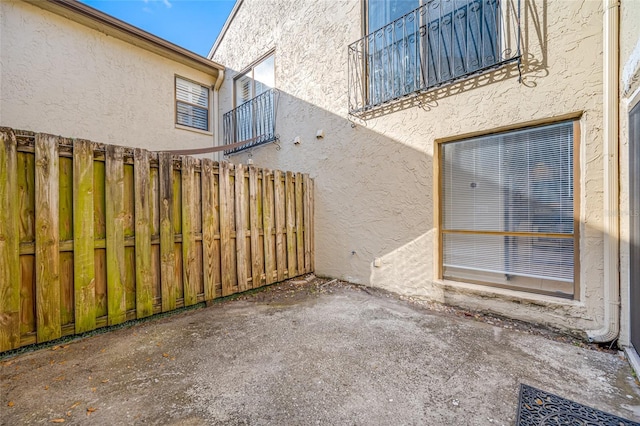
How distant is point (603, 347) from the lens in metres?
2.65

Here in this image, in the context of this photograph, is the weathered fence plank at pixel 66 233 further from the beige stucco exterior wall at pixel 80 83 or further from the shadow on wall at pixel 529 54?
the shadow on wall at pixel 529 54

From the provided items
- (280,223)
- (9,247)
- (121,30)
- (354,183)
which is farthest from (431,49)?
(121,30)

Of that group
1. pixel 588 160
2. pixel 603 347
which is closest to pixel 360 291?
pixel 603 347

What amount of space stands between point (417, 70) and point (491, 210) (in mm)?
2288

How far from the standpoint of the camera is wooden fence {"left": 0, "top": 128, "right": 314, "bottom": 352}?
8.11 feet

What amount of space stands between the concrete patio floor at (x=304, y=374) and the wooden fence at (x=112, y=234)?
37 centimetres

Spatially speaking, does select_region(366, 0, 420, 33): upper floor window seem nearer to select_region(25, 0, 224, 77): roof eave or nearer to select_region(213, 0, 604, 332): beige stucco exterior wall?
select_region(213, 0, 604, 332): beige stucco exterior wall

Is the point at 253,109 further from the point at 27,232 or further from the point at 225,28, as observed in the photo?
the point at 27,232

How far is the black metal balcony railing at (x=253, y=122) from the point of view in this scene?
632 centimetres

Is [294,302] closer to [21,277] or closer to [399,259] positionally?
[399,259]

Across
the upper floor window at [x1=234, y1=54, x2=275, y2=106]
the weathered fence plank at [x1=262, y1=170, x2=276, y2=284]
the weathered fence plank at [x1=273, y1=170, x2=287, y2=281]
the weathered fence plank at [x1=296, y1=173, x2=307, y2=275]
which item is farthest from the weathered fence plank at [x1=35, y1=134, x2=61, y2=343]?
the upper floor window at [x1=234, y1=54, x2=275, y2=106]

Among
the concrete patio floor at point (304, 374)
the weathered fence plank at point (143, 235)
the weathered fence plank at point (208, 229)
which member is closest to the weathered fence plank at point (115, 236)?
the weathered fence plank at point (143, 235)

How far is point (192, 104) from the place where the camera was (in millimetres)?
7348

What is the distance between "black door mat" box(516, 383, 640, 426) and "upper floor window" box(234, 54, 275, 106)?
672 centimetres
